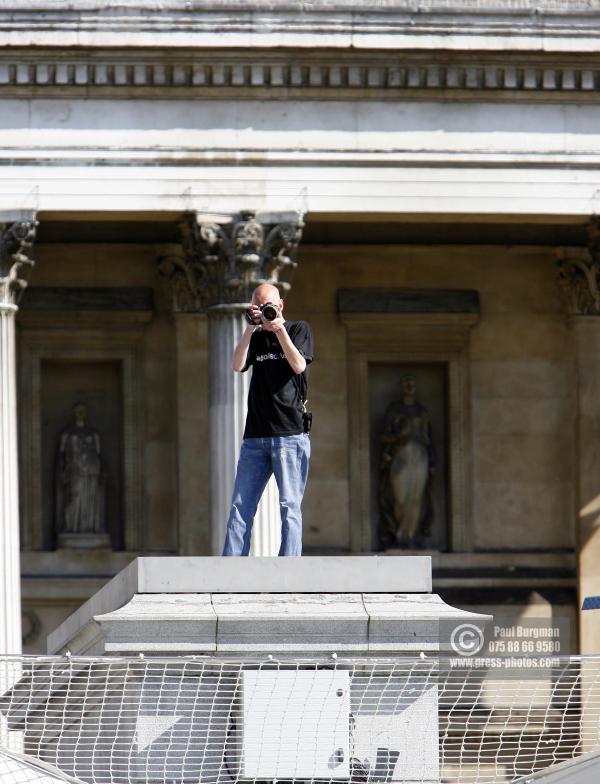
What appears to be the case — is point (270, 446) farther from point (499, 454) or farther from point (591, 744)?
point (499, 454)

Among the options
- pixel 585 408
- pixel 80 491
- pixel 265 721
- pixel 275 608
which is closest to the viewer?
pixel 265 721

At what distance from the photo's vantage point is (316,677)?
1875cm

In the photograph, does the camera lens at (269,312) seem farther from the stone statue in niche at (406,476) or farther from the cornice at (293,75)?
the stone statue in niche at (406,476)

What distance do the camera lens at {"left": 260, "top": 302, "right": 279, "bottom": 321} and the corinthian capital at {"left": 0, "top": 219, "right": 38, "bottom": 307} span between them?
43.7 ft

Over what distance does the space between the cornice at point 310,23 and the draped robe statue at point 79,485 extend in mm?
7194

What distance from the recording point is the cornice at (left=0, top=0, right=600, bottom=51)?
1361 inches

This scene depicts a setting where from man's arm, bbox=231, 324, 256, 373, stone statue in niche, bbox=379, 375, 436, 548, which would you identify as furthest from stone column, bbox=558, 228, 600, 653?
man's arm, bbox=231, 324, 256, 373

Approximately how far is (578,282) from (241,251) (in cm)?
672

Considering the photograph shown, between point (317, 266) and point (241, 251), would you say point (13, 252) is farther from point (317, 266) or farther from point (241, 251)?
point (317, 266)

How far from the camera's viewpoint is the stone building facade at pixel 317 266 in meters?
34.9

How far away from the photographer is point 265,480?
2270 centimetres

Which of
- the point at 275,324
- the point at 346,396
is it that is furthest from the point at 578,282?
the point at 275,324

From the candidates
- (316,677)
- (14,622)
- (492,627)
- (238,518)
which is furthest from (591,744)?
(492,627)

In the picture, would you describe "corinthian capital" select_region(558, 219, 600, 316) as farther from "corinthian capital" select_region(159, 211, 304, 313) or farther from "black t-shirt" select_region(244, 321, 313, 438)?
"black t-shirt" select_region(244, 321, 313, 438)
